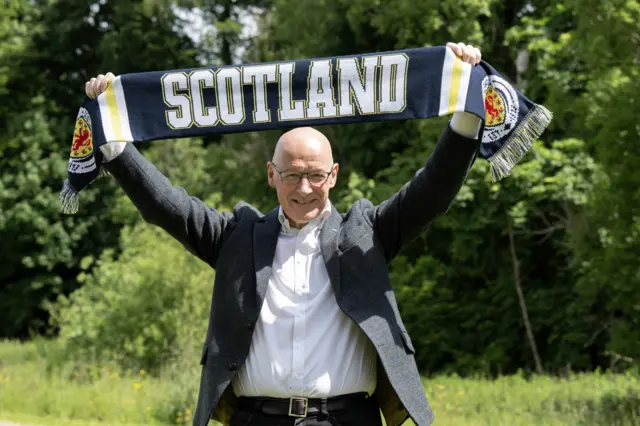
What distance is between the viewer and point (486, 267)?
2033 cm

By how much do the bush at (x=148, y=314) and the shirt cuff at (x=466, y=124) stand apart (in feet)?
34.6

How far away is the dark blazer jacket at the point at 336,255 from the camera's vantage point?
364cm

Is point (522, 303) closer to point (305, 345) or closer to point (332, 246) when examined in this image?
point (332, 246)

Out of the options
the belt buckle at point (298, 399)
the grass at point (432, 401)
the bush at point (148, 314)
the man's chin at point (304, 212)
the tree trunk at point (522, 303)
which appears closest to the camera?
the belt buckle at point (298, 399)

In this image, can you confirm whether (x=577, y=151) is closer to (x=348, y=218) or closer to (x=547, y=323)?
(x=547, y=323)

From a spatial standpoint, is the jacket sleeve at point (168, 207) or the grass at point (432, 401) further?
the grass at point (432, 401)

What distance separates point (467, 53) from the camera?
393 centimetres

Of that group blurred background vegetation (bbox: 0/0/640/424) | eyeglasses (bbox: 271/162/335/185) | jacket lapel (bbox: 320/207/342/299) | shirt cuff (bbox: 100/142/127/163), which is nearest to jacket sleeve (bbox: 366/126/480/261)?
jacket lapel (bbox: 320/207/342/299)

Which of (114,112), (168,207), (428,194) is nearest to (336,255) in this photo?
(428,194)

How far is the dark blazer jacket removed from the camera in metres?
3.64

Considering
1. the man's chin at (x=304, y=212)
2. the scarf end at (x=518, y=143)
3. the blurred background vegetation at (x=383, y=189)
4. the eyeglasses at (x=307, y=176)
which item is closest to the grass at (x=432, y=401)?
the blurred background vegetation at (x=383, y=189)

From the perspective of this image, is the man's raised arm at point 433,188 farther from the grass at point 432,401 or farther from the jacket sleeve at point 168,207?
the grass at point 432,401

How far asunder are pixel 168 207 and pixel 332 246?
2.12 ft

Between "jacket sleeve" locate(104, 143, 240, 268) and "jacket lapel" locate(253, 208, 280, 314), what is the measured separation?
141mm
